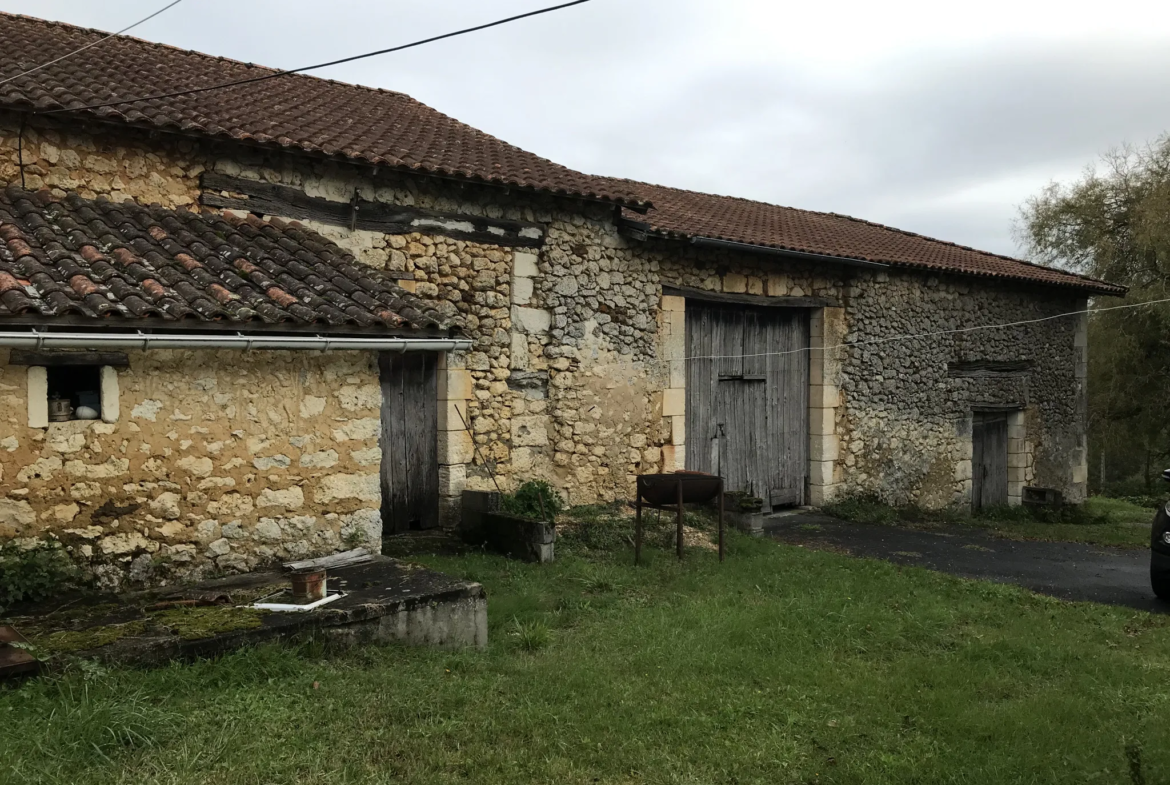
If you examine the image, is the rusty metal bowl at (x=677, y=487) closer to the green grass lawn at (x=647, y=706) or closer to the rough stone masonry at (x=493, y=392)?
the green grass lawn at (x=647, y=706)

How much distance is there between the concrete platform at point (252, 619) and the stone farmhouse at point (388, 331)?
0.51m

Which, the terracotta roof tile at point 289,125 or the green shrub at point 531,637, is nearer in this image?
the green shrub at point 531,637

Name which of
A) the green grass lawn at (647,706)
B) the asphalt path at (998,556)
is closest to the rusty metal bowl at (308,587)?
the green grass lawn at (647,706)

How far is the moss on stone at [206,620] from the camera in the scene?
4064mm

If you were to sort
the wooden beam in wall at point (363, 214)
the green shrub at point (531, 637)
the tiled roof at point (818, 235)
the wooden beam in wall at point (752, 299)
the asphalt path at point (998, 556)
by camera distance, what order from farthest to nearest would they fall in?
the tiled roof at point (818, 235)
the wooden beam in wall at point (752, 299)
the asphalt path at point (998, 556)
the wooden beam in wall at point (363, 214)
the green shrub at point (531, 637)

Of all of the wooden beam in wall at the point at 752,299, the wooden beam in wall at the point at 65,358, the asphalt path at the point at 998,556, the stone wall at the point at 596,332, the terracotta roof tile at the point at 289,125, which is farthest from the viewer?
the wooden beam in wall at the point at 752,299

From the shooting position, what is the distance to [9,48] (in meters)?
7.14

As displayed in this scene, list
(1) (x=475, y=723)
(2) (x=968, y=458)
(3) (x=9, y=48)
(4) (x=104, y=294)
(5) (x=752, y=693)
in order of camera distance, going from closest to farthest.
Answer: (1) (x=475, y=723) < (5) (x=752, y=693) < (4) (x=104, y=294) < (3) (x=9, y=48) < (2) (x=968, y=458)

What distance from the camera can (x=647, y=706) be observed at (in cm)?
402

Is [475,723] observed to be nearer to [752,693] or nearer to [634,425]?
[752,693]

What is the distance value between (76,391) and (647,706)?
3.84 metres

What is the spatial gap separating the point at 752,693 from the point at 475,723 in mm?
1479

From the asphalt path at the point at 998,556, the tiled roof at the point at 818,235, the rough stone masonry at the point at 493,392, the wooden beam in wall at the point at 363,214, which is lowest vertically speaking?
the asphalt path at the point at 998,556

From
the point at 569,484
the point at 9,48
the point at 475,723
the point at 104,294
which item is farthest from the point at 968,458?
the point at 9,48
